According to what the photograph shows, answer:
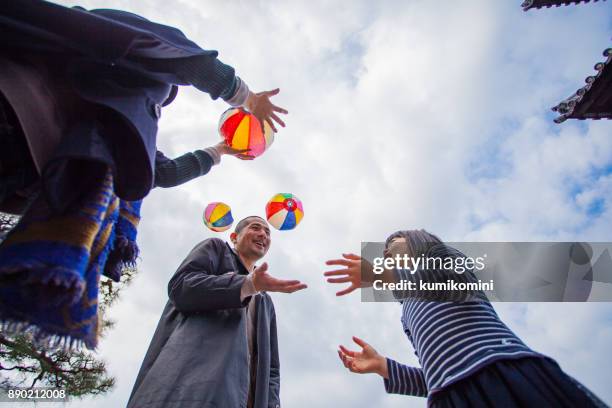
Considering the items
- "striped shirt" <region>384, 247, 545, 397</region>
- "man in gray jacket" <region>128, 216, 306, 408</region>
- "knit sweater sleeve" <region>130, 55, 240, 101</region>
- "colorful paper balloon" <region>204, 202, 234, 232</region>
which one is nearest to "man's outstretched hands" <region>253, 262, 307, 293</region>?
"man in gray jacket" <region>128, 216, 306, 408</region>

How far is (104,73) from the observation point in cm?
123

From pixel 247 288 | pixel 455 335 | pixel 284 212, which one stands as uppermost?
pixel 284 212

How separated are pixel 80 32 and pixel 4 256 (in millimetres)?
741

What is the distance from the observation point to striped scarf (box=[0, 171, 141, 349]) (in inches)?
36.7

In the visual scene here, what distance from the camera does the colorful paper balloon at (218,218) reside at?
18.7ft

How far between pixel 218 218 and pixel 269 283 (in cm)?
372

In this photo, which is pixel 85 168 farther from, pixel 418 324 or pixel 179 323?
pixel 418 324

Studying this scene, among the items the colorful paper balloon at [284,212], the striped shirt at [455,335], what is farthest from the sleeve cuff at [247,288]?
the colorful paper balloon at [284,212]

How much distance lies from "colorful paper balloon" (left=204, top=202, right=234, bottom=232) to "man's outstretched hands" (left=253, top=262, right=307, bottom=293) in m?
3.63

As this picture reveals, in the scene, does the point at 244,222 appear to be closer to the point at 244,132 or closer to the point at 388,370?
the point at 244,132

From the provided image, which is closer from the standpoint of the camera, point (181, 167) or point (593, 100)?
point (181, 167)

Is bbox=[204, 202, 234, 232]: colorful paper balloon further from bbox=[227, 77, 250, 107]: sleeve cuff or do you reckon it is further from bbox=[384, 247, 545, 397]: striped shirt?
bbox=[227, 77, 250, 107]: sleeve cuff

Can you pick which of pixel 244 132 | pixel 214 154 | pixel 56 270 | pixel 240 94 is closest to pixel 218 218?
pixel 244 132

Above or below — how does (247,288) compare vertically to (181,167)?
below
